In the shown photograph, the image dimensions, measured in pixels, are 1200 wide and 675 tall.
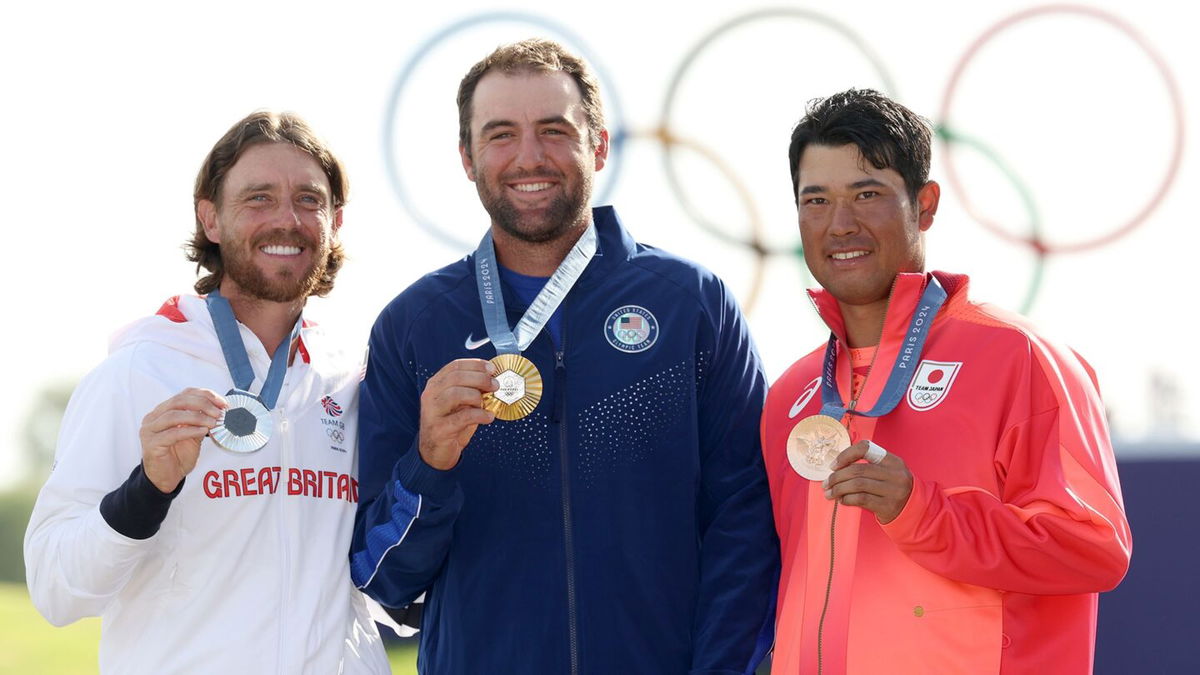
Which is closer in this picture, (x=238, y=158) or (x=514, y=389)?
(x=514, y=389)

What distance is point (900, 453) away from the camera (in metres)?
3.17

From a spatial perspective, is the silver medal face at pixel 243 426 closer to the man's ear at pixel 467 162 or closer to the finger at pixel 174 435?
the finger at pixel 174 435

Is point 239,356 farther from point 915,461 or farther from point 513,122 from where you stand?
point 915,461

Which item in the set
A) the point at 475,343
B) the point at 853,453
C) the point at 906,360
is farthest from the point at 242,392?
the point at 906,360

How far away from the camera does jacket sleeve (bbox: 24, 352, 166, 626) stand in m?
3.27

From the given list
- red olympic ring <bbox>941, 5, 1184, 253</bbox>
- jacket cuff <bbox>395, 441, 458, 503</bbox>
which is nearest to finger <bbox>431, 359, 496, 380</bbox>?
jacket cuff <bbox>395, 441, 458, 503</bbox>

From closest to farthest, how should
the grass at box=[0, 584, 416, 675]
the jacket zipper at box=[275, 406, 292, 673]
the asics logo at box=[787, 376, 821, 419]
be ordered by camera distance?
the jacket zipper at box=[275, 406, 292, 673]
the asics logo at box=[787, 376, 821, 419]
the grass at box=[0, 584, 416, 675]

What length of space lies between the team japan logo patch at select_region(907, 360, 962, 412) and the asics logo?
0.40m

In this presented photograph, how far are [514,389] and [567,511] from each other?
0.41 meters

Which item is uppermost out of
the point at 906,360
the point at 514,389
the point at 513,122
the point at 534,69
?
the point at 534,69

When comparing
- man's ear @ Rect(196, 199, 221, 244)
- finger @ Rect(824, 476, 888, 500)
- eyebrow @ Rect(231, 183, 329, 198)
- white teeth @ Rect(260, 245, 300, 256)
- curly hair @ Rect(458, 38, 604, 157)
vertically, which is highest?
curly hair @ Rect(458, 38, 604, 157)

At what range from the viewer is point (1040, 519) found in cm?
287

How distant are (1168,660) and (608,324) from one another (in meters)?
3.57

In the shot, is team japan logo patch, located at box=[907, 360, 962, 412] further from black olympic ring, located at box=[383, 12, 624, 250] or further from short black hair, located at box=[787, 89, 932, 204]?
black olympic ring, located at box=[383, 12, 624, 250]
